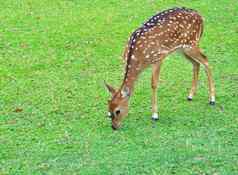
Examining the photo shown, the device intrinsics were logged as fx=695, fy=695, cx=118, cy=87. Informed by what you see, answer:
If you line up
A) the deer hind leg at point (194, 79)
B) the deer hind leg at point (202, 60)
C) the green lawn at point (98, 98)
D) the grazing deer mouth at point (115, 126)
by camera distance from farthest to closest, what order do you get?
the deer hind leg at point (194, 79)
the deer hind leg at point (202, 60)
the grazing deer mouth at point (115, 126)
the green lawn at point (98, 98)

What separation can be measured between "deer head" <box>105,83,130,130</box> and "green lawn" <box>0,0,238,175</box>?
123 millimetres

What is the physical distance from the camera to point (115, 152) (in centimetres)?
728

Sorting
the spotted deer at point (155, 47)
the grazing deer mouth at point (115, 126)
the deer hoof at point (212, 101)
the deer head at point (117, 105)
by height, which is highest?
the spotted deer at point (155, 47)

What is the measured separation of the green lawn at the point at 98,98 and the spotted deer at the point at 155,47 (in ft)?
0.86

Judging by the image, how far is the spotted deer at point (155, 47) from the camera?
26.4 feet

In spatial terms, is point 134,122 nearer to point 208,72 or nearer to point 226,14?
point 208,72

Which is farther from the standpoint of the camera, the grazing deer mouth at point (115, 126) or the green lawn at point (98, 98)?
the grazing deer mouth at point (115, 126)

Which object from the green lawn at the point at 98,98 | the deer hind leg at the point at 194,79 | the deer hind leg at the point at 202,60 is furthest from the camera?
the deer hind leg at the point at 194,79

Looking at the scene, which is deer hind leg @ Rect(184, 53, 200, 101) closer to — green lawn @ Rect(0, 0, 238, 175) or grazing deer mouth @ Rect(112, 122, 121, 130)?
green lawn @ Rect(0, 0, 238, 175)

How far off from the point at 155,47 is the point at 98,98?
3.61ft

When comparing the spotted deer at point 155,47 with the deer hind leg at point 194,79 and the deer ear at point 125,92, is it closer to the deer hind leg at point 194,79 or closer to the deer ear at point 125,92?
the deer ear at point 125,92

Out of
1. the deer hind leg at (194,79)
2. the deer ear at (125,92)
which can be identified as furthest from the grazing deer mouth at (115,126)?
the deer hind leg at (194,79)

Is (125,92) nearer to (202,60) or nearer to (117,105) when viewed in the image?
(117,105)

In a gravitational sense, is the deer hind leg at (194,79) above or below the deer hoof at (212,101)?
above
